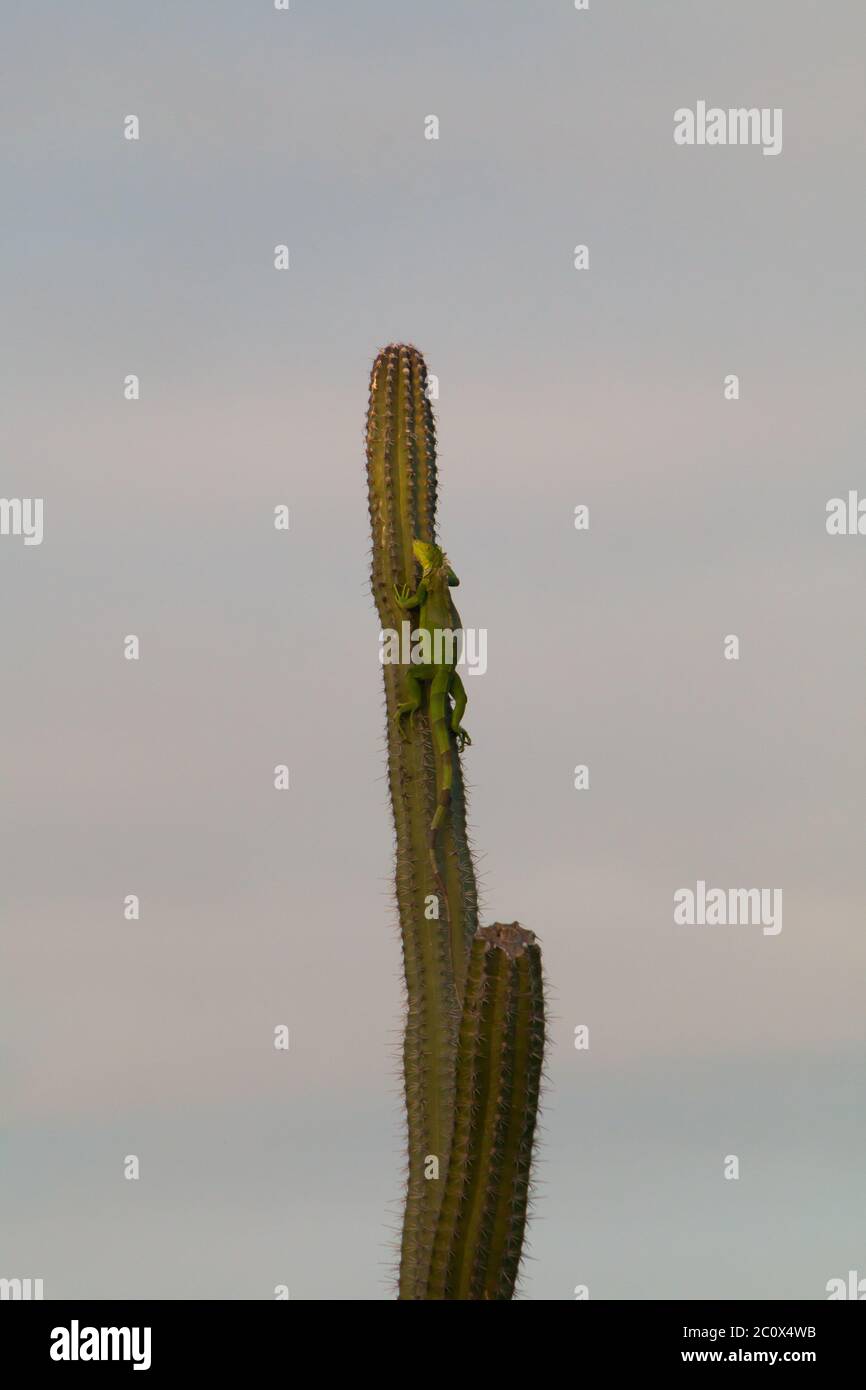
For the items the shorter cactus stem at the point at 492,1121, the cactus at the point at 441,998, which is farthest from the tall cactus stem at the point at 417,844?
the shorter cactus stem at the point at 492,1121

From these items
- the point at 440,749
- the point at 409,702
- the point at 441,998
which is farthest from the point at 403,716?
the point at 441,998

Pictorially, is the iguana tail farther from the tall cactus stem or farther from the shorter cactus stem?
the shorter cactus stem

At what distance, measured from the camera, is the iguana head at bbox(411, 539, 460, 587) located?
81.8 feet

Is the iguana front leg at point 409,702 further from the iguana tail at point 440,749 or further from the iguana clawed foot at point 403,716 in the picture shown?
the iguana tail at point 440,749

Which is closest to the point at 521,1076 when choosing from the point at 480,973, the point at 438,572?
the point at 480,973

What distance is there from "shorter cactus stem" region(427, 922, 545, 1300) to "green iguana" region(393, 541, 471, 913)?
12.1ft

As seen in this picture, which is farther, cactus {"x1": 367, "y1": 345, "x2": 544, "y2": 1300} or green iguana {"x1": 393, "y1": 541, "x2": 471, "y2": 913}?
green iguana {"x1": 393, "y1": 541, "x2": 471, "y2": 913}

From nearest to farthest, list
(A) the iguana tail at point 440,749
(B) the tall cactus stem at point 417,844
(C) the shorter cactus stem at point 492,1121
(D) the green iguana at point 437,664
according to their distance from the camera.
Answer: (C) the shorter cactus stem at point 492,1121 < (B) the tall cactus stem at point 417,844 < (A) the iguana tail at point 440,749 < (D) the green iguana at point 437,664

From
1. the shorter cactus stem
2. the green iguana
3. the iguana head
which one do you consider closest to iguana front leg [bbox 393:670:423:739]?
the green iguana

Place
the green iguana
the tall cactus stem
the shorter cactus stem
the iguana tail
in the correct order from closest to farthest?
1. the shorter cactus stem
2. the tall cactus stem
3. the iguana tail
4. the green iguana

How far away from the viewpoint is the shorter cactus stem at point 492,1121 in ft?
69.9

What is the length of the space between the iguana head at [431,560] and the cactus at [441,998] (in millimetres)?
174

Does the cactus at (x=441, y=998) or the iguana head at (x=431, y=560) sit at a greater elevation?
the iguana head at (x=431, y=560)
